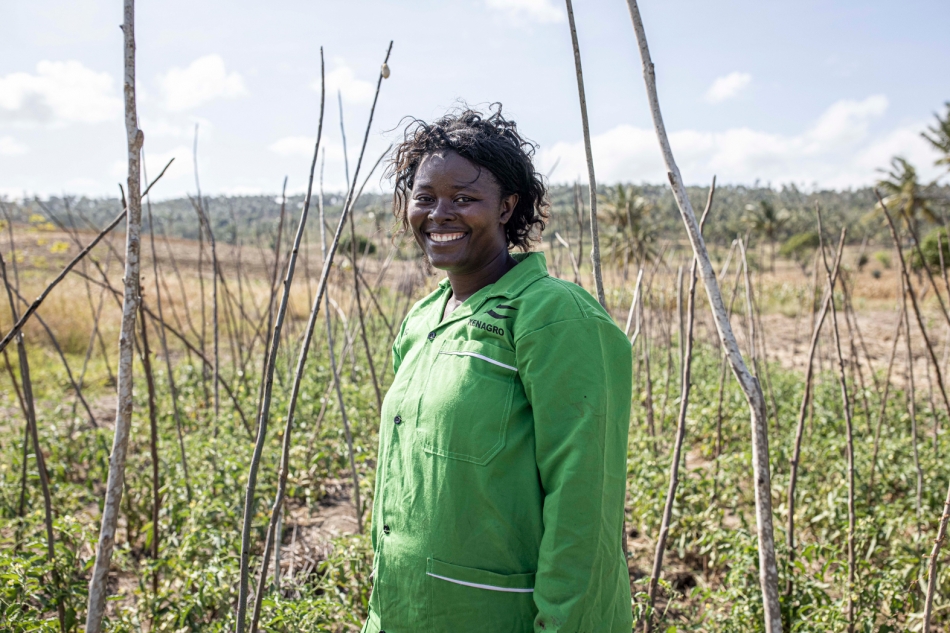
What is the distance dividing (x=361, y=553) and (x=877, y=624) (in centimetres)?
169

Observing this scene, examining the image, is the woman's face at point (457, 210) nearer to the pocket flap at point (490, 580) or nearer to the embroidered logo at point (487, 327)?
the embroidered logo at point (487, 327)

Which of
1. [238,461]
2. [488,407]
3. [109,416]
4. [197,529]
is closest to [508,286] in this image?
[488,407]

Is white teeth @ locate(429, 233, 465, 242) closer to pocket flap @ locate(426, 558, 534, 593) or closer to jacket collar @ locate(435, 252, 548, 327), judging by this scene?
jacket collar @ locate(435, 252, 548, 327)

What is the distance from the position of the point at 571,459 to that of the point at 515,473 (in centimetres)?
11

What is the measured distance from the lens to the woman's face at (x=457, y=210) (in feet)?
3.29

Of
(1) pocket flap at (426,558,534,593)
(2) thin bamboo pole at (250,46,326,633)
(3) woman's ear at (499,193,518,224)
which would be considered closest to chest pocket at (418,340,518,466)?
(1) pocket flap at (426,558,534,593)

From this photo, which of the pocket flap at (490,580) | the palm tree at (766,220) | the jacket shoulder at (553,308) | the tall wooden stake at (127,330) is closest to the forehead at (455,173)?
the jacket shoulder at (553,308)

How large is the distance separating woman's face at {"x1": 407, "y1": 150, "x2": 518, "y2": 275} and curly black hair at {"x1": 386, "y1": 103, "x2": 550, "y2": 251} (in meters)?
0.02

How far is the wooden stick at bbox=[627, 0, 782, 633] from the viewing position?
3.07 feet

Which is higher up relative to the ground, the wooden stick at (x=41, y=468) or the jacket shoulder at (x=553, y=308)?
the jacket shoulder at (x=553, y=308)

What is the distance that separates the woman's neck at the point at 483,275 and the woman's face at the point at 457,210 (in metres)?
0.02

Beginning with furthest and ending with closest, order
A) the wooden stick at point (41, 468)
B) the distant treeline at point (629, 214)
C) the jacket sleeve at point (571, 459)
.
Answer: the distant treeline at point (629, 214)
the wooden stick at point (41, 468)
the jacket sleeve at point (571, 459)

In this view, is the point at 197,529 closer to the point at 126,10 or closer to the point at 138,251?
the point at 138,251

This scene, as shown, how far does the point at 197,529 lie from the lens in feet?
6.40
